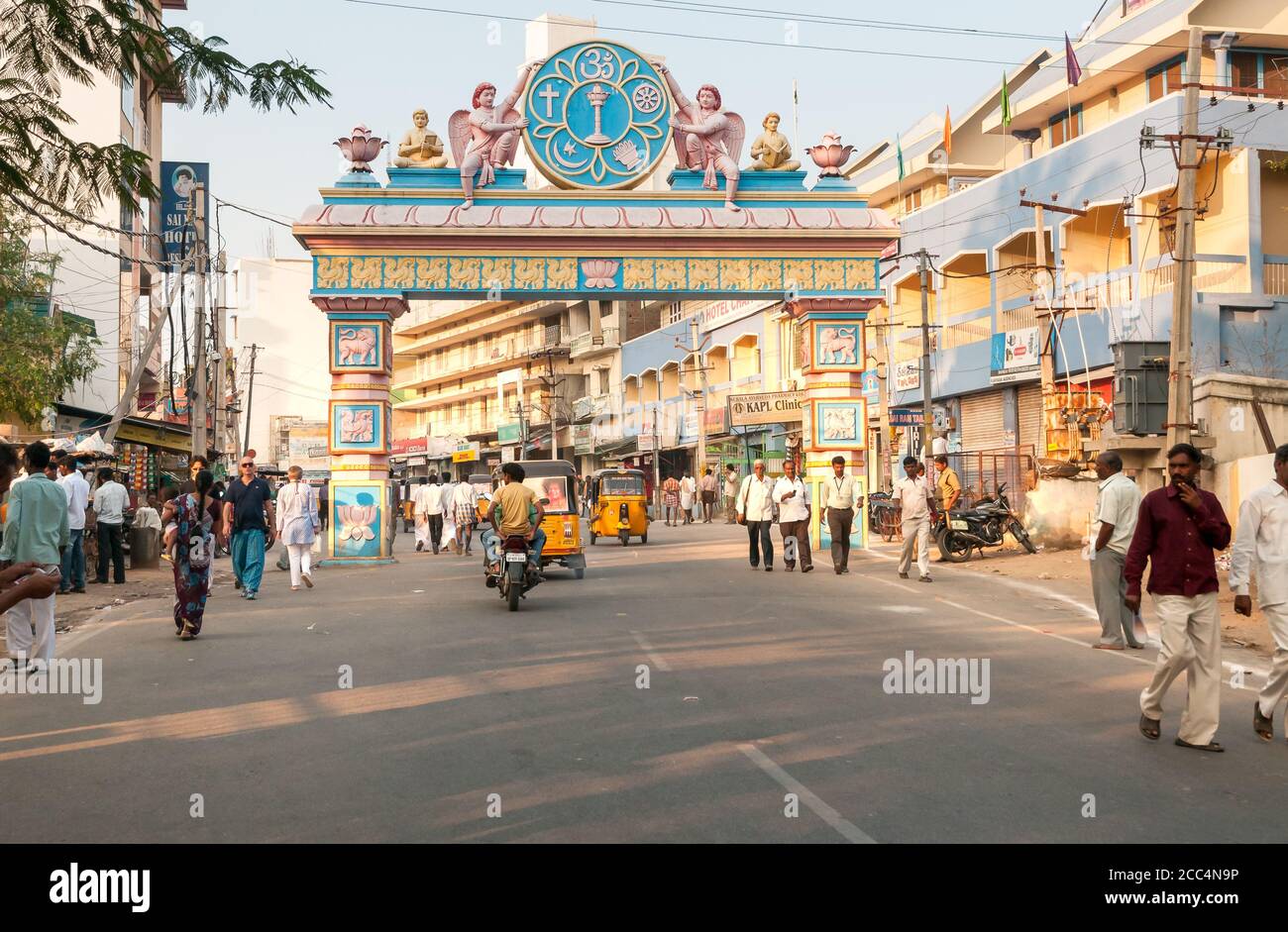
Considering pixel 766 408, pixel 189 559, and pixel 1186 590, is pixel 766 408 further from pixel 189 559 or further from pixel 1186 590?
pixel 1186 590

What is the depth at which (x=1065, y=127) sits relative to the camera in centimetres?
3769

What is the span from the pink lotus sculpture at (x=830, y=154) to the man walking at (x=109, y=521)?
49.2 ft

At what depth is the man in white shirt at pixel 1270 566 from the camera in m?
8.08

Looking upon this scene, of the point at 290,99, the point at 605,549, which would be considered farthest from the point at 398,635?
the point at 605,549

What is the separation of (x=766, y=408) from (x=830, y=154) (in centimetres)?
2231

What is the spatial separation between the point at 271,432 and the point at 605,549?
79.3 metres

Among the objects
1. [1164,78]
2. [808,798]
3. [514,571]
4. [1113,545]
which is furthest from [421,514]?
[808,798]

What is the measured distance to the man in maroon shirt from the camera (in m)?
7.83

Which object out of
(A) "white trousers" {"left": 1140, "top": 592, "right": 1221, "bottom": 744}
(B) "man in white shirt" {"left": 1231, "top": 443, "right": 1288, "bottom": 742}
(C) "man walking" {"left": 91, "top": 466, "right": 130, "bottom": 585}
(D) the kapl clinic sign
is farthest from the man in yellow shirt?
(D) the kapl clinic sign

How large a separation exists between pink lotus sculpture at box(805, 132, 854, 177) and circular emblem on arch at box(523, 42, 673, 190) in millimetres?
3132

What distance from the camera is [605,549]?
3112 cm

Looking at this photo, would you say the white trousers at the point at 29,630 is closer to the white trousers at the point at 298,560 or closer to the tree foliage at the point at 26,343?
the white trousers at the point at 298,560

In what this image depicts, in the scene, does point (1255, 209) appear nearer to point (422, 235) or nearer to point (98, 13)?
point (422, 235)

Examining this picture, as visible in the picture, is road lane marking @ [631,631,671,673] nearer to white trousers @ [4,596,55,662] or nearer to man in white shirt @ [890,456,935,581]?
white trousers @ [4,596,55,662]
